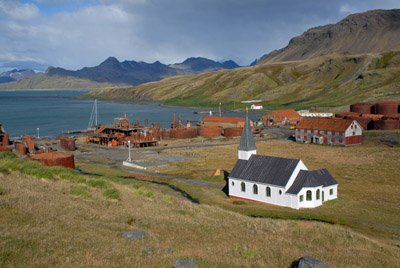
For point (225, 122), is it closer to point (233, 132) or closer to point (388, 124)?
point (233, 132)

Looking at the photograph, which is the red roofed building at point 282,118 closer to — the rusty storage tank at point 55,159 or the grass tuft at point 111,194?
the rusty storage tank at point 55,159

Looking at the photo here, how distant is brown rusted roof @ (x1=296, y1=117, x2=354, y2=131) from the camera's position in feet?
256

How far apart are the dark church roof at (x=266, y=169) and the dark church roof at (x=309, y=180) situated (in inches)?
34.9

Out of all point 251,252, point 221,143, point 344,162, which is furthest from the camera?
point 221,143

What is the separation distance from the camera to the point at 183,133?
102 m

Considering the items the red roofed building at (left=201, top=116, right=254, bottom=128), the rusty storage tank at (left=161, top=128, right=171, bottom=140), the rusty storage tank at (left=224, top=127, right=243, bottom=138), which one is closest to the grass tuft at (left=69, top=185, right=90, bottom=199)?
the rusty storage tank at (left=161, top=128, right=171, bottom=140)

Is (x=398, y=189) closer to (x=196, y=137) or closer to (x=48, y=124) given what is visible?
(x=196, y=137)

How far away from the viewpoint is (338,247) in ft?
62.2

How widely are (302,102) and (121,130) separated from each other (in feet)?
397

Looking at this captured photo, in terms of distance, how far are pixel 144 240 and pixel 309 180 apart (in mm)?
22953

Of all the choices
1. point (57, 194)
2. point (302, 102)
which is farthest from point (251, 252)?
point (302, 102)

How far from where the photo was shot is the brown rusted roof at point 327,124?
78.0 metres

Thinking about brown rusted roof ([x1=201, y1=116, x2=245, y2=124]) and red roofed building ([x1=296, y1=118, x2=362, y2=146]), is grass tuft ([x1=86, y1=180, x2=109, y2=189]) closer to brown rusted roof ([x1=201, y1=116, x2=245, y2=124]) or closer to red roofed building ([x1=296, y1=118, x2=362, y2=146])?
red roofed building ([x1=296, y1=118, x2=362, y2=146])

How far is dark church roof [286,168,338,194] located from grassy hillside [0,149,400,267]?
38.4ft
